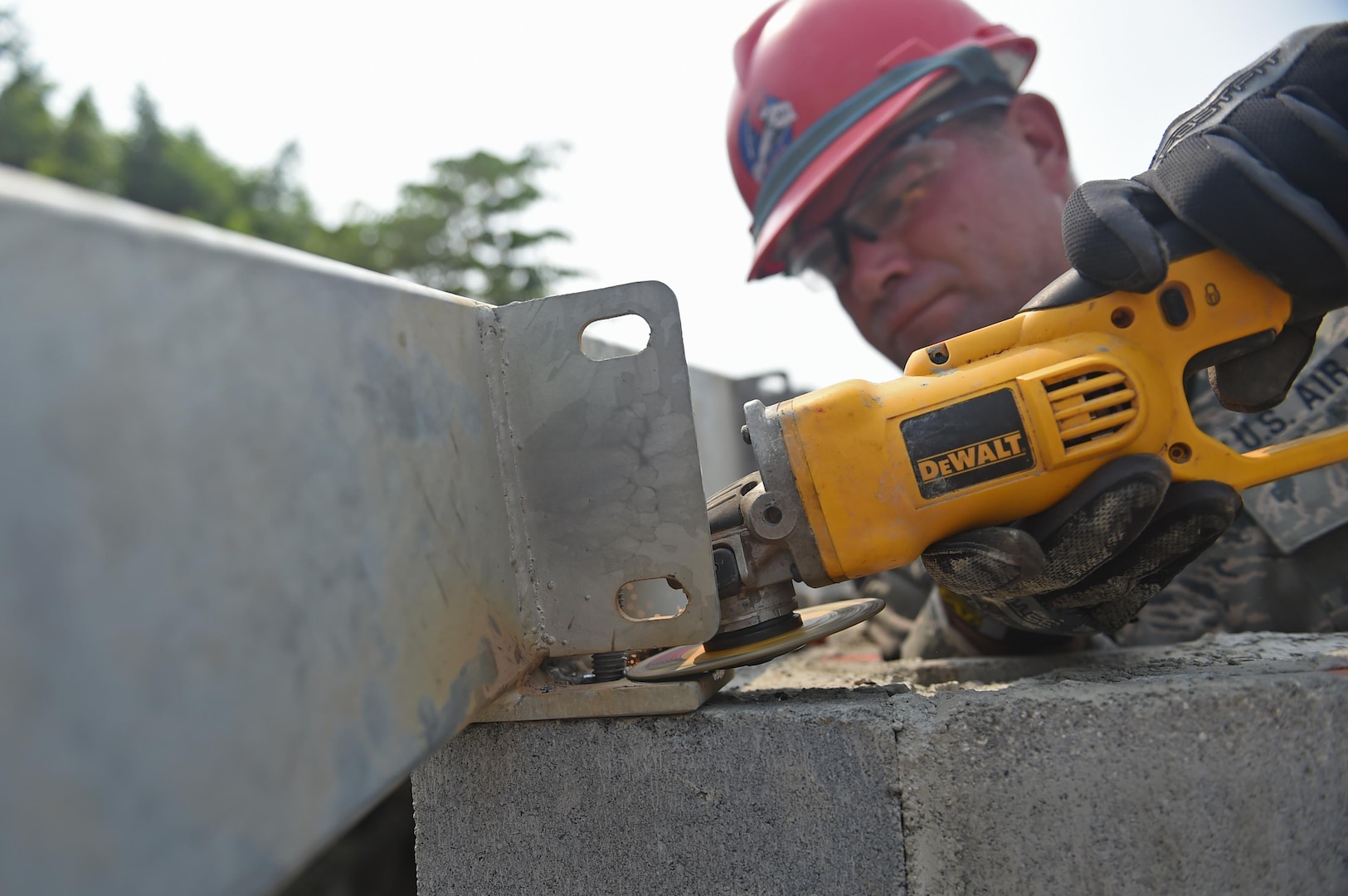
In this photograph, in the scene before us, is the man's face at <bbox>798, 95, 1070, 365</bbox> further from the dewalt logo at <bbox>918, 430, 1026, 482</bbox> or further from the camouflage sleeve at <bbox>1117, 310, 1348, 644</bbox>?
the dewalt logo at <bbox>918, 430, 1026, 482</bbox>

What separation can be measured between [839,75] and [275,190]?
77.0 feet

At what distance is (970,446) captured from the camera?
121 centimetres

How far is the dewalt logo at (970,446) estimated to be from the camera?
3.95 ft

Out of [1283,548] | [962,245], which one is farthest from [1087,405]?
[962,245]

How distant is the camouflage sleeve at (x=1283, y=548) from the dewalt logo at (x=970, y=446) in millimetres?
969

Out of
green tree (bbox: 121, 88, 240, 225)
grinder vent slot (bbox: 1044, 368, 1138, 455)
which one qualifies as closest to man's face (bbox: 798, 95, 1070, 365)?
grinder vent slot (bbox: 1044, 368, 1138, 455)

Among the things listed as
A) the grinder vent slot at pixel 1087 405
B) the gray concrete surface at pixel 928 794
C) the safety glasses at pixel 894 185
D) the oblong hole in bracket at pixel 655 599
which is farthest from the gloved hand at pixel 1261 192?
the safety glasses at pixel 894 185

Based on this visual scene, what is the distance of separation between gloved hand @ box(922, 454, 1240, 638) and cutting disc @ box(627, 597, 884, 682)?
0.54 feet

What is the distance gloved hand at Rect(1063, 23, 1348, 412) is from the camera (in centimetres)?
117

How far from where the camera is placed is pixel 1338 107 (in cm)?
122

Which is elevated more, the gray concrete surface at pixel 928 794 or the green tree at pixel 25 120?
the green tree at pixel 25 120

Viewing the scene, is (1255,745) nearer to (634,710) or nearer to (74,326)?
(634,710)

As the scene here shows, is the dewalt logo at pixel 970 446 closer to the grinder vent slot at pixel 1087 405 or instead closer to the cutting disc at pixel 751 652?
the grinder vent slot at pixel 1087 405

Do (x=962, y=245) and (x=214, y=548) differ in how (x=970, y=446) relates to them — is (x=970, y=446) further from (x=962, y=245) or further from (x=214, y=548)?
(x=962, y=245)
